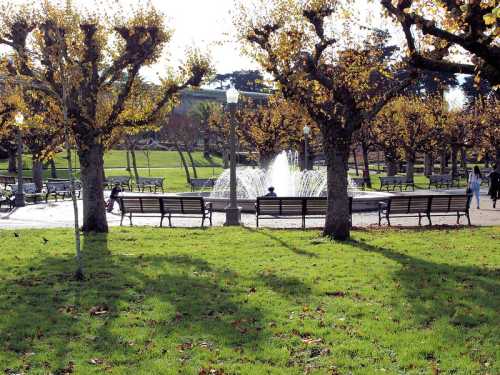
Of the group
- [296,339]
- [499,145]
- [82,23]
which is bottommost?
[296,339]

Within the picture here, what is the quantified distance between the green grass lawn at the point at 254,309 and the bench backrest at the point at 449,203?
3992mm

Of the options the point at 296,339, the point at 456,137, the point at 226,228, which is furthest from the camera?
the point at 456,137

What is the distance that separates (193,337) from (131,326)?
2.58 ft

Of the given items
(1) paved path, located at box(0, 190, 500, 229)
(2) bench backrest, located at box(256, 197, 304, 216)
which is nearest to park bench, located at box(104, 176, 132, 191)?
(1) paved path, located at box(0, 190, 500, 229)

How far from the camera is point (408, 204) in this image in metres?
14.9

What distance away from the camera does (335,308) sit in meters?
6.53

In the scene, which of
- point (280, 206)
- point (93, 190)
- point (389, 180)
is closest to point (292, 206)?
point (280, 206)

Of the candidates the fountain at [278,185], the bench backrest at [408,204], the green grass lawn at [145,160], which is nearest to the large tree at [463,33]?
the bench backrest at [408,204]

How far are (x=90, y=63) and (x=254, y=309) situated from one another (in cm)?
925

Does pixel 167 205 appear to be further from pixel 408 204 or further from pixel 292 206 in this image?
pixel 408 204

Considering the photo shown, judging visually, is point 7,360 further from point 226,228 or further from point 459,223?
point 459,223

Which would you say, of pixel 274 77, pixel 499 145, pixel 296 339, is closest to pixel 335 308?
pixel 296 339

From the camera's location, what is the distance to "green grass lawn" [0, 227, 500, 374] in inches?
196

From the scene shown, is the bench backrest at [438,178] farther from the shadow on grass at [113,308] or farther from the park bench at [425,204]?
the shadow on grass at [113,308]
